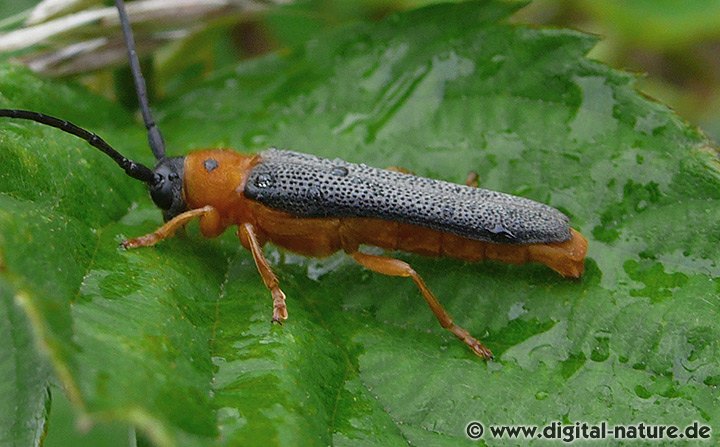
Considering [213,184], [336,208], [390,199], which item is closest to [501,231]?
[390,199]

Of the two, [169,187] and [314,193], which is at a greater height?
[169,187]

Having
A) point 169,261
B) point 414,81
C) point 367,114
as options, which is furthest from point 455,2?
point 169,261

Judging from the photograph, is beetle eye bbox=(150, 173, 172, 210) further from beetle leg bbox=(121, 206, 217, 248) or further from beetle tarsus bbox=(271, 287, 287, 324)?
beetle tarsus bbox=(271, 287, 287, 324)

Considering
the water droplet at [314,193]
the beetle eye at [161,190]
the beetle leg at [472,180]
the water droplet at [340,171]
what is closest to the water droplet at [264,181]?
the water droplet at [314,193]

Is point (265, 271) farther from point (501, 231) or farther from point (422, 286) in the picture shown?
point (501, 231)

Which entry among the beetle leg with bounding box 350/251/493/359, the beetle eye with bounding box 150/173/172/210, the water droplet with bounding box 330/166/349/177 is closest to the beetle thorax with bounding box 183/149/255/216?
the beetle eye with bounding box 150/173/172/210
